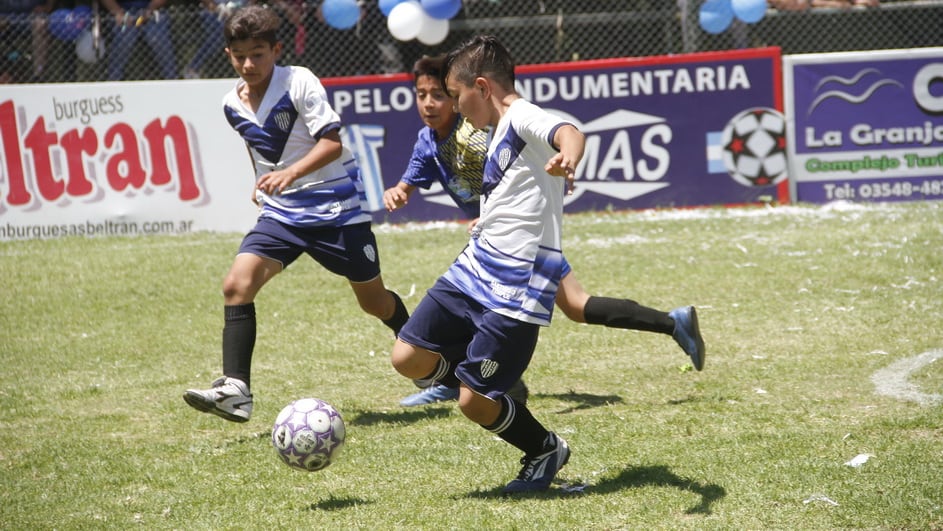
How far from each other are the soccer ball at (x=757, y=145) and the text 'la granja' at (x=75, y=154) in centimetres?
539

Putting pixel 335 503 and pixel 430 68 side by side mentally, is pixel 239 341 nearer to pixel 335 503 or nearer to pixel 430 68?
pixel 335 503

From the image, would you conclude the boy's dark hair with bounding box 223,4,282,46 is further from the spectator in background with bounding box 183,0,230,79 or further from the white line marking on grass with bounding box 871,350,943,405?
the spectator in background with bounding box 183,0,230,79

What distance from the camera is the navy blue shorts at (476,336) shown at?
14.4ft

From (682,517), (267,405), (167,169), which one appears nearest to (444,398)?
(267,405)

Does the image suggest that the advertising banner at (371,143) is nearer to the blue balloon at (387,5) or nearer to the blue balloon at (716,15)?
the blue balloon at (716,15)

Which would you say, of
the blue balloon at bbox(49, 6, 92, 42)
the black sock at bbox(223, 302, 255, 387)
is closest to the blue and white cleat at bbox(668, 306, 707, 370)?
the black sock at bbox(223, 302, 255, 387)

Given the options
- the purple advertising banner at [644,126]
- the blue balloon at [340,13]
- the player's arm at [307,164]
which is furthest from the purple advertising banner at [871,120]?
the player's arm at [307,164]

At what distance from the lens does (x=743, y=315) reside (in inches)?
297

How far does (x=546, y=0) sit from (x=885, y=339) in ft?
23.8

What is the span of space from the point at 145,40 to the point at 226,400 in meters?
8.14

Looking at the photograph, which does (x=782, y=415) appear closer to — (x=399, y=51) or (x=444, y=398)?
(x=444, y=398)

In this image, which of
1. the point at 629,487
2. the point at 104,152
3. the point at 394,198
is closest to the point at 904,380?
the point at 629,487

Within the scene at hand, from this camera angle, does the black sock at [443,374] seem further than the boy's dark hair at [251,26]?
No

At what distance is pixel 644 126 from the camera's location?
1159 centimetres
